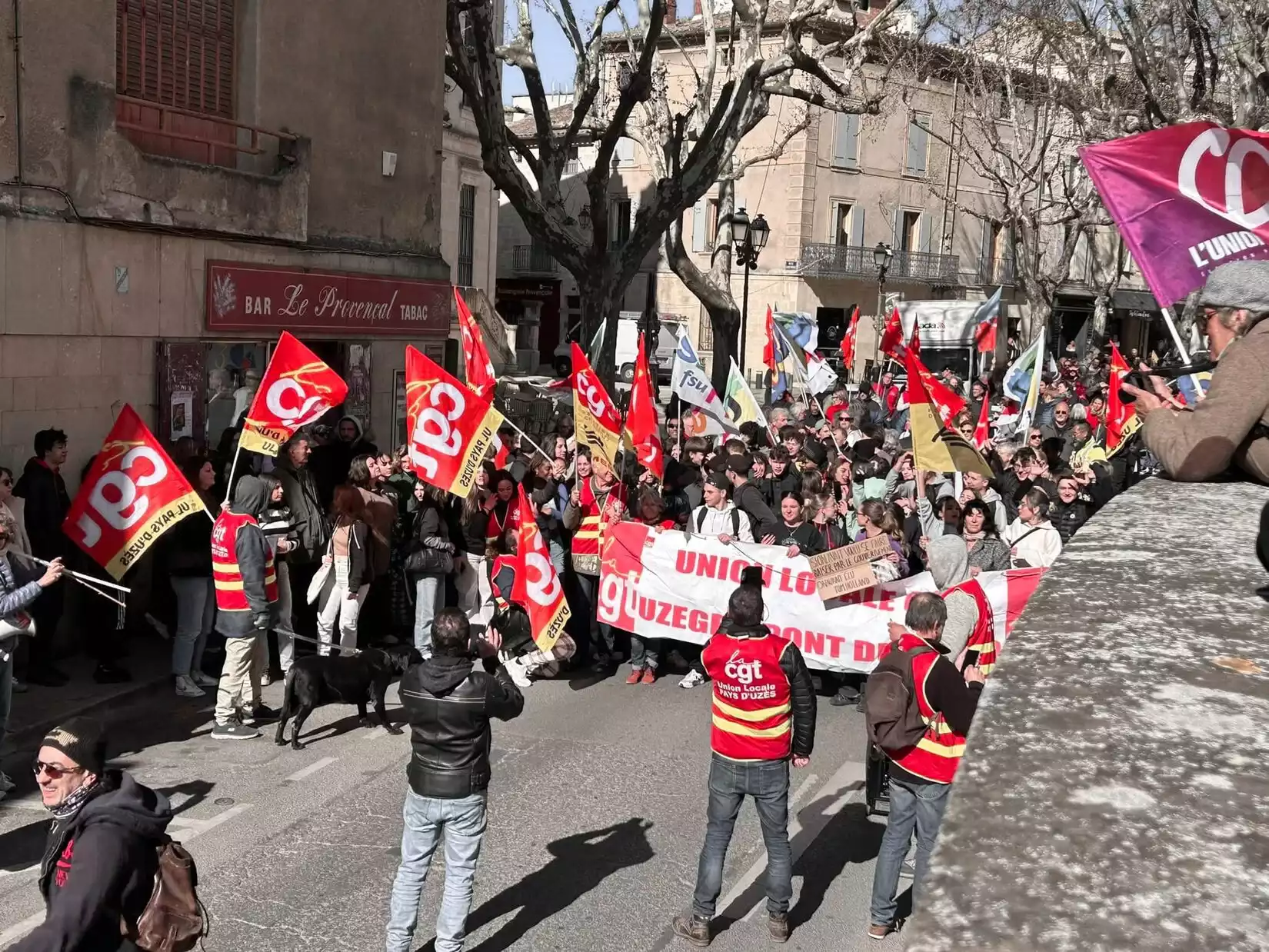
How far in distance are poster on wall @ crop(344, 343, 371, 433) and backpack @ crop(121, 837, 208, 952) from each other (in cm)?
1096

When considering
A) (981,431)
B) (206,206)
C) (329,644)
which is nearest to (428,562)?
(329,644)

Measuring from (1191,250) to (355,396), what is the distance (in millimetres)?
10563

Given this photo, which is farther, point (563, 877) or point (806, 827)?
point (806, 827)

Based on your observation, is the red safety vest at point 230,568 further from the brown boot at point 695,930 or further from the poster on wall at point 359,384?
the poster on wall at point 359,384

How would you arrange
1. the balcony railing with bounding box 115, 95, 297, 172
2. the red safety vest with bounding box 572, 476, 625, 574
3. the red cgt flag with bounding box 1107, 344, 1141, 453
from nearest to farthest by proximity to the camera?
1. the red safety vest with bounding box 572, 476, 625, 574
2. the balcony railing with bounding box 115, 95, 297, 172
3. the red cgt flag with bounding box 1107, 344, 1141, 453

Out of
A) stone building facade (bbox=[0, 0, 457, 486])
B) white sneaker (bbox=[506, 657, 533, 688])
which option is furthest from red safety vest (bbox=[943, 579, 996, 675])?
stone building facade (bbox=[0, 0, 457, 486])

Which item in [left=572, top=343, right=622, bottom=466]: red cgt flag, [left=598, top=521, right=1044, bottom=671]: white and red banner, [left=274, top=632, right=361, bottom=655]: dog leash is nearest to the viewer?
[left=274, top=632, right=361, bottom=655]: dog leash

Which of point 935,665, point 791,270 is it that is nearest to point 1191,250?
point 935,665

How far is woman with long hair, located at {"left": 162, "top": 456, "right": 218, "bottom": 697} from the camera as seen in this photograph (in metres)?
10.1

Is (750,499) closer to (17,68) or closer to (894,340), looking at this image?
(17,68)

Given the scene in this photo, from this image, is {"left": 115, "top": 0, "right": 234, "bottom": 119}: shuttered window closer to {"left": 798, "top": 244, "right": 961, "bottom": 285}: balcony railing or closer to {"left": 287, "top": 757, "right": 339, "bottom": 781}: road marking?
{"left": 287, "top": 757, "right": 339, "bottom": 781}: road marking

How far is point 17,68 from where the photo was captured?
35.1 feet

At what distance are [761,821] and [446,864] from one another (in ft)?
4.98

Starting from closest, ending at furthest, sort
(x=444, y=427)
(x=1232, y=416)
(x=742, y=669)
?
(x=1232, y=416) → (x=742, y=669) → (x=444, y=427)
